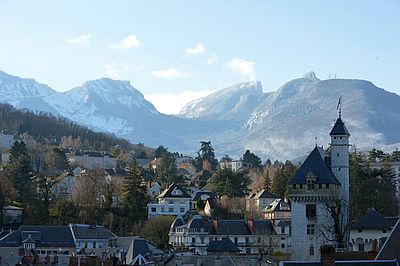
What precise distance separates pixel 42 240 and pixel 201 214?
22480 mm

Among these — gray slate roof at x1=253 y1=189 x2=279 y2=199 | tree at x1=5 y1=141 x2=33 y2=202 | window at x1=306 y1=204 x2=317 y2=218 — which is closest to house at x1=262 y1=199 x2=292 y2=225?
gray slate roof at x1=253 y1=189 x2=279 y2=199

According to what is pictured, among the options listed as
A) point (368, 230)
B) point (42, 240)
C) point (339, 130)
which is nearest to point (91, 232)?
point (42, 240)

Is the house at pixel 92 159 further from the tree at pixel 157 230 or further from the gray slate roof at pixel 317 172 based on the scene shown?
the gray slate roof at pixel 317 172

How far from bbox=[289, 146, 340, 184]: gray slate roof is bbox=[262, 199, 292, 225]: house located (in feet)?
74.7

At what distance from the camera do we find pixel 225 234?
77.3m

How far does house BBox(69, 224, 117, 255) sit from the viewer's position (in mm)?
73375

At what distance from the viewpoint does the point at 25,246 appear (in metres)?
67.8

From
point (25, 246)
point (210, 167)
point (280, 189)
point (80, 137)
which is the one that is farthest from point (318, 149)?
point (80, 137)

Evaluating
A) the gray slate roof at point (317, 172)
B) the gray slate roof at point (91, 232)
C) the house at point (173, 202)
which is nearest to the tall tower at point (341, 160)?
the gray slate roof at point (317, 172)

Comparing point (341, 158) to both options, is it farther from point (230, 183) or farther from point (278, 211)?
point (230, 183)

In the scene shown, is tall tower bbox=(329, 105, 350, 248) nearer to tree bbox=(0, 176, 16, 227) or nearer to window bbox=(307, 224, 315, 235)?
window bbox=(307, 224, 315, 235)

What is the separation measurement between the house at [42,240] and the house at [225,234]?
31.6ft

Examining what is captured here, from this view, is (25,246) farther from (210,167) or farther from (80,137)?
(80,137)

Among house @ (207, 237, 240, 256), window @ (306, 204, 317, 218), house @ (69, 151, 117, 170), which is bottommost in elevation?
house @ (207, 237, 240, 256)
